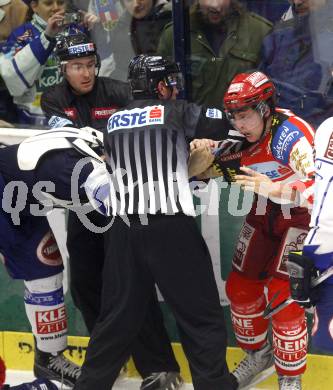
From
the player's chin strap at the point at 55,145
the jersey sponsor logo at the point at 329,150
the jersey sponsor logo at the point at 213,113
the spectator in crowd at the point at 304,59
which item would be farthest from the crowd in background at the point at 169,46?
the jersey sponsor logo at the point at 329,150

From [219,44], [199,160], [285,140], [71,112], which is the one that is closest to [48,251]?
[71,112]

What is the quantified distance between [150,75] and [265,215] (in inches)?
34.0

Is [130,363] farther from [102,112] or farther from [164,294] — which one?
[102,112]

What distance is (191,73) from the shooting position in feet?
16.8

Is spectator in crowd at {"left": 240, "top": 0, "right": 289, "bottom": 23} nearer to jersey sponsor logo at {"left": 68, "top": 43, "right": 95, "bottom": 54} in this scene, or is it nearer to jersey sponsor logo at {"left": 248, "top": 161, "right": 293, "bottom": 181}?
jersey sponsor logo at {"left": 68, "top": 43, "right": 95, "bottom": 54}

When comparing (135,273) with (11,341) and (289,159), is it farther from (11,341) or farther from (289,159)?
(11,341)

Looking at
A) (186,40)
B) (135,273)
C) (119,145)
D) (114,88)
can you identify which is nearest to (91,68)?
(114,88)

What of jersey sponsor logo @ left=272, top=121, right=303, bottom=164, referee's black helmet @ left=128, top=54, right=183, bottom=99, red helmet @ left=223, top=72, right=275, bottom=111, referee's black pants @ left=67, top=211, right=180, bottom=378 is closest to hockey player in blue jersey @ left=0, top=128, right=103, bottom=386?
referee's black pants @ left=67, top=211, right=180, bottom=378

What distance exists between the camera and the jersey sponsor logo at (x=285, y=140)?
3973mm

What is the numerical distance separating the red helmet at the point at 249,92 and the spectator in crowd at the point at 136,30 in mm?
1157

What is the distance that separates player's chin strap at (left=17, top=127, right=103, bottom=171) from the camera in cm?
409

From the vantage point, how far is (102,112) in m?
4.79

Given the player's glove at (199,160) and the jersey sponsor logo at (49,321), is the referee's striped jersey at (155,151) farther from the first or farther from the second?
the jersey sponsor logo at (49,321)

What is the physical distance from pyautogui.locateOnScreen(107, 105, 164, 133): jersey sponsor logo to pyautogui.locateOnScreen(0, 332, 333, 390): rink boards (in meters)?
1.40
